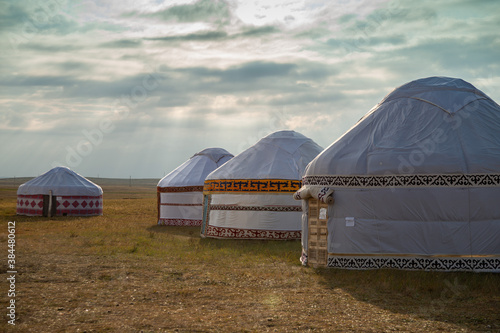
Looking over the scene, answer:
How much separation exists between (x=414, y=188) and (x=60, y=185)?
20179mm

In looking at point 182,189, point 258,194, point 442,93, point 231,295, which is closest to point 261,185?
point 258,194

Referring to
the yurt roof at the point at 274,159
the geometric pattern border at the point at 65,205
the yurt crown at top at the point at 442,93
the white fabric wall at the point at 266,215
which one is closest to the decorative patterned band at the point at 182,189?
the yurt roof at the point at 274,159

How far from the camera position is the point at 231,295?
727cm

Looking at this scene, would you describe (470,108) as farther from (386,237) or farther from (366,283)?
(366,283)

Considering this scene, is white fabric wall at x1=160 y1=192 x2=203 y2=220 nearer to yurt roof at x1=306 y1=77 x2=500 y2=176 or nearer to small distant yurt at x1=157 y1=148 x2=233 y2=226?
small distant yurt at x1=157 y1=148 x2=233 y2=226

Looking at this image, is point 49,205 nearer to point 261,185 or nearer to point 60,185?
point 60,185

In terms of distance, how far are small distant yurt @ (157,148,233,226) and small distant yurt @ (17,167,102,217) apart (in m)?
6.13

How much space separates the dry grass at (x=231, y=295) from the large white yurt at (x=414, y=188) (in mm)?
375

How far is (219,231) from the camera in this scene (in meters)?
15.2

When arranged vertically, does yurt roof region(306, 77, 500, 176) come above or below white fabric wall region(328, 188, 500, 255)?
above

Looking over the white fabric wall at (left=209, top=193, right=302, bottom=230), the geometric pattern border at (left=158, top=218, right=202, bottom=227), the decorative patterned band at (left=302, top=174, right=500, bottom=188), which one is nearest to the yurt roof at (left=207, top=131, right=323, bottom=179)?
the white fabric wall at (left=209, top=193, right=302, bottom=230)

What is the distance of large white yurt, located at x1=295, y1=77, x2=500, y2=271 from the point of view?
27.8 ft

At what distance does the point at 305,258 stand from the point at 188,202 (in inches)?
434

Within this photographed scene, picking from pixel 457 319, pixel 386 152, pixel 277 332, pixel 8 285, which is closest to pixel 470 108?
pixel 386 152
